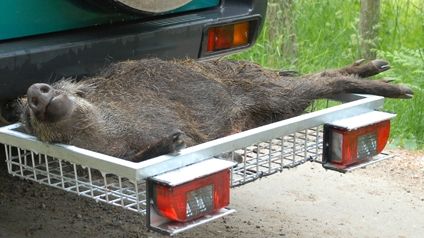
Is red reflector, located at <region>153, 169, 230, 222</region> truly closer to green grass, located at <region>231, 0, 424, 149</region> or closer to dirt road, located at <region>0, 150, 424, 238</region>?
dirt road, located at <region>0, 150, 424, 238</region>

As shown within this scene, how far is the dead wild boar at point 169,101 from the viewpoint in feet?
10.6

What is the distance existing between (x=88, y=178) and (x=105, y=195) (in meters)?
0.13

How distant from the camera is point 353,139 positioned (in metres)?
3.65

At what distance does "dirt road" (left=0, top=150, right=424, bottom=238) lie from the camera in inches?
184

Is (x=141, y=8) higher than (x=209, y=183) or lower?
higher

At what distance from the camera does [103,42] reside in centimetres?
379

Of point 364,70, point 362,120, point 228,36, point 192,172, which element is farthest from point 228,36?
point 192,172

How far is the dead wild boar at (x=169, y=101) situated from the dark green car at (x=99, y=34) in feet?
0.36

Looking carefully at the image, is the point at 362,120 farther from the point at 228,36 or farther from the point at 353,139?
the point at 228,36

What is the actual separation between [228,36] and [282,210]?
1.25m

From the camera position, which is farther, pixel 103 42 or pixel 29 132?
pixel 103 42

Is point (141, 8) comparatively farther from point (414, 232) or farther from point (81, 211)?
point (414, 232)

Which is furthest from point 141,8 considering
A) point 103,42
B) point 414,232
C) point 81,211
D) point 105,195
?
point 414,232

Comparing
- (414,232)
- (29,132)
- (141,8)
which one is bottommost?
(414,232)
